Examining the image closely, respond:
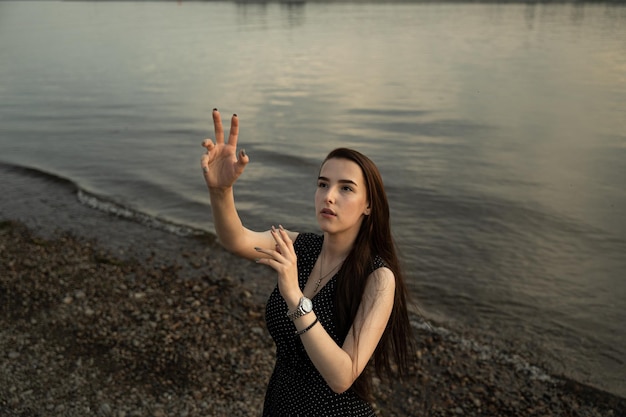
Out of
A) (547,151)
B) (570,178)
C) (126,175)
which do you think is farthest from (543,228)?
(126,175)

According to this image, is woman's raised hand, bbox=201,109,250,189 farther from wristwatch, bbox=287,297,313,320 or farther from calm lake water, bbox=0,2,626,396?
calm lake water, bbox=0,2,626,396

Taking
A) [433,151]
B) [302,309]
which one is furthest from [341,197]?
[433,151]

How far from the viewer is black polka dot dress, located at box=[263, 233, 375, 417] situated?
11.1ft

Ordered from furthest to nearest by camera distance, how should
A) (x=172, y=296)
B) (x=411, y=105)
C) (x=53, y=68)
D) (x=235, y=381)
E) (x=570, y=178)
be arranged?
(x=53, y=68) < (x=411, y=105) < (x=570, y=178) < (x=172, y=296) < (x=235, y=381)

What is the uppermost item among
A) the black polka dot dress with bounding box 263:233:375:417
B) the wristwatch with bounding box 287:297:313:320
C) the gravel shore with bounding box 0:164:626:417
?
the wristwatch with bounding box 287:297:313:320

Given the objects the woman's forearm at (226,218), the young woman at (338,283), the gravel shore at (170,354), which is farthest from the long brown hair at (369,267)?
the gravel shore at (170,354)

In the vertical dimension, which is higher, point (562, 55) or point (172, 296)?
point (562, 55)

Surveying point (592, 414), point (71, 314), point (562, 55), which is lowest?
point (592, 414)

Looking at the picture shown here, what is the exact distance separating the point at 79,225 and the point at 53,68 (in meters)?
30.7

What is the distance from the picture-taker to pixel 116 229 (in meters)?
12.2

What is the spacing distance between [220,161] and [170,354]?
4.29m

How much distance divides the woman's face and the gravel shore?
238 centimetres

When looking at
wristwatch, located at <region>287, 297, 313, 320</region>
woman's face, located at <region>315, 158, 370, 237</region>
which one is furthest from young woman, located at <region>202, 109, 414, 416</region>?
wristwatch, located at <region>287, 297, 313, 320</region>

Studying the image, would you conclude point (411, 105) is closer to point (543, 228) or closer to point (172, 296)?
point (543, 228)
